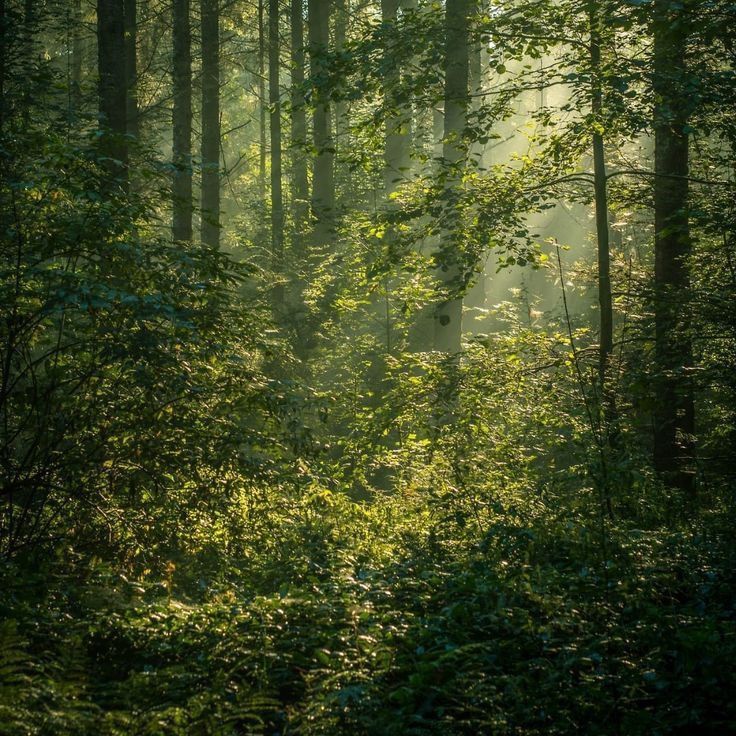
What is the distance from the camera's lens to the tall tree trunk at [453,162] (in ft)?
35.0

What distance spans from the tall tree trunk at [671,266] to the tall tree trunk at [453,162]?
2.52 metres

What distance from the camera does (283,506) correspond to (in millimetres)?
8875

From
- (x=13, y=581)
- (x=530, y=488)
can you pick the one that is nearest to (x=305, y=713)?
(x=13, y=581)

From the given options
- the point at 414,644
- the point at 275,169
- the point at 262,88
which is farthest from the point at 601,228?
the point at 262,88

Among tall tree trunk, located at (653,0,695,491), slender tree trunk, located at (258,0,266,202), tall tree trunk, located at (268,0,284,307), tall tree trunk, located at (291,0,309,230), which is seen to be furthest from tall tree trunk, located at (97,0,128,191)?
tall tree trunk, located at (291,0,309,230)

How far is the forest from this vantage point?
177 inches

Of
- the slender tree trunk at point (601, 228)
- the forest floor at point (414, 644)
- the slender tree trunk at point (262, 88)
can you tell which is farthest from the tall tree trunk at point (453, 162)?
the slender tree trunk at point (262, 88)

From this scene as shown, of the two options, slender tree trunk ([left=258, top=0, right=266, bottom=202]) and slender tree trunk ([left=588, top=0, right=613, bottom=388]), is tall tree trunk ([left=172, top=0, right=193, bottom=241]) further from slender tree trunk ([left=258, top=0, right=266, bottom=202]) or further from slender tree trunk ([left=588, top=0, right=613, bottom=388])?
slender tree trunk ([left=588, top=0, right=613, bottom=388])

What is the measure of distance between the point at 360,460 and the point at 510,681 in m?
6.02

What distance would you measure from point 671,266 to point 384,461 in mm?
4410

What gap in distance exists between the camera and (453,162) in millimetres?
11406

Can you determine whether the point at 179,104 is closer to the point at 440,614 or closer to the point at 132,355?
the point at 132,355

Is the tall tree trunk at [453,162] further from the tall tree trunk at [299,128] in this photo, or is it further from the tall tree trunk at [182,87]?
the tall tree trunk at [299,128]

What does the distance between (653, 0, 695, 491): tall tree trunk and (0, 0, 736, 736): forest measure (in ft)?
0.18
